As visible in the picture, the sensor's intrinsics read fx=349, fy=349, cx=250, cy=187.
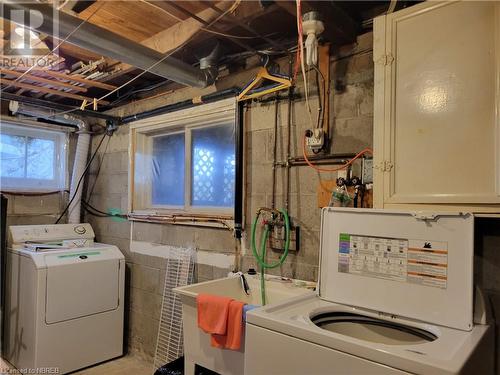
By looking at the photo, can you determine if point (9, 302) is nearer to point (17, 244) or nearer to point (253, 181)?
point (17, 244)

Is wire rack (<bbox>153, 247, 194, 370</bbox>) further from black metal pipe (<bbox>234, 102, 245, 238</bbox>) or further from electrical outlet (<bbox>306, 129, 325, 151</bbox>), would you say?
electrical outlet (<bbox>306, 129, 325, 151</bbox>)

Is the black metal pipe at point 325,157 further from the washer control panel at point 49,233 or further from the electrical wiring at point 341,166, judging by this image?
the washer control panel at point 49,233

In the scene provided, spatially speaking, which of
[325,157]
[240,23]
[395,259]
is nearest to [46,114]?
[240,23]

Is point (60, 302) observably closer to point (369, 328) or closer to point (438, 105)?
point (369, 328)

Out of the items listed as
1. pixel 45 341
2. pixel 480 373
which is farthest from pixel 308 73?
pixel 45 341

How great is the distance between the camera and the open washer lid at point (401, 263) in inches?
52.7

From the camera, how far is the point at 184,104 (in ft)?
9.45

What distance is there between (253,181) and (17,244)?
7.66 feet

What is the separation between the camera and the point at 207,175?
9.62 ft

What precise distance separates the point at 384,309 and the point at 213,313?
82cm

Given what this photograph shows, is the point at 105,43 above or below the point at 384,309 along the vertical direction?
above

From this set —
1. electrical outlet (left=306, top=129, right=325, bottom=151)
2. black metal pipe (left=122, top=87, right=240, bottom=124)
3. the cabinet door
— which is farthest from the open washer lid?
black metal pipe (left=122, top=87, right=240, bottom=124)

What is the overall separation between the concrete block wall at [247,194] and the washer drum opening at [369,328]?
0.50 m

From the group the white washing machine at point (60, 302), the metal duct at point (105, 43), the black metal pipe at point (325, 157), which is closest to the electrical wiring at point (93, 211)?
the white washing machine at point (60, 302)
